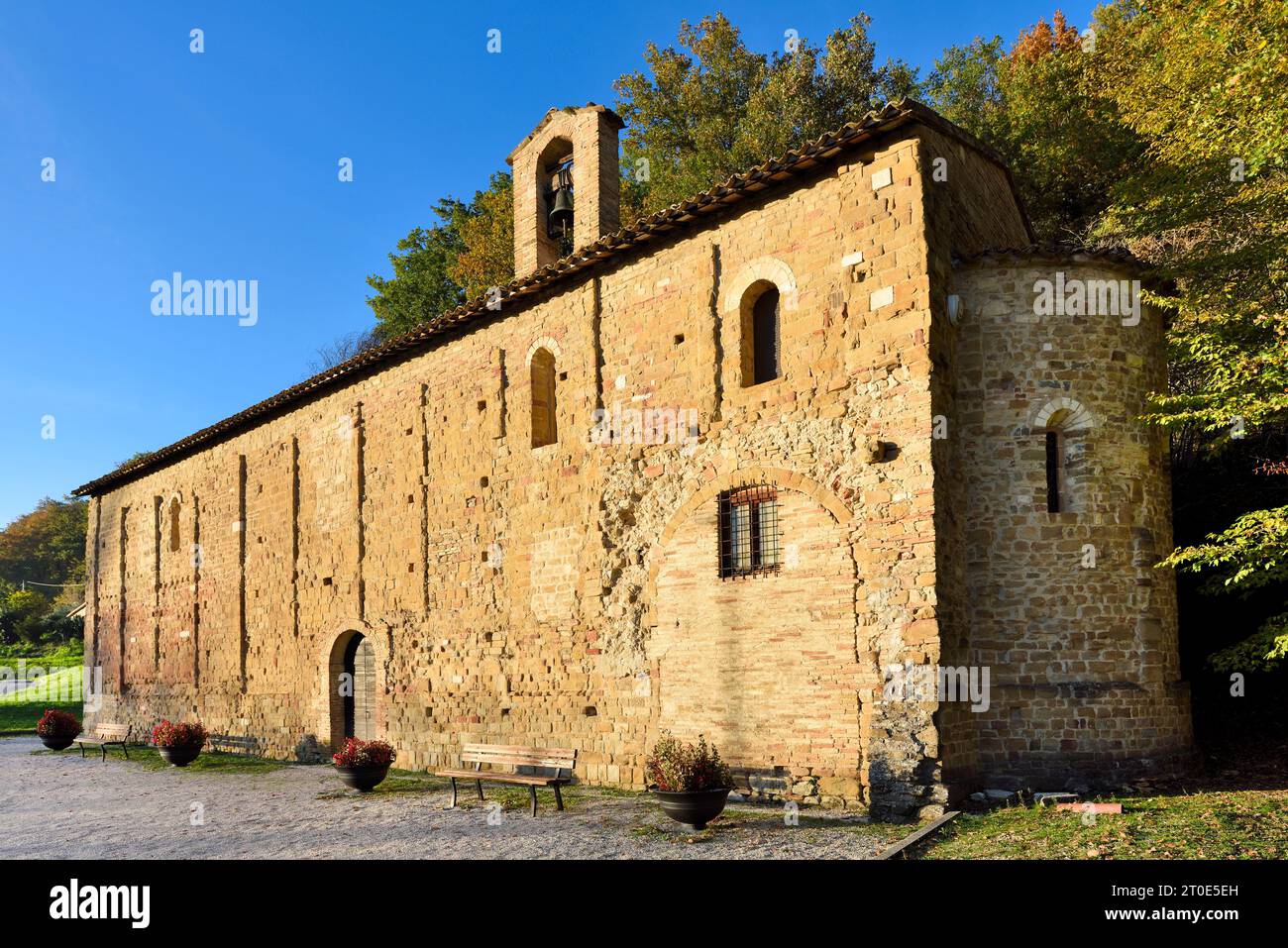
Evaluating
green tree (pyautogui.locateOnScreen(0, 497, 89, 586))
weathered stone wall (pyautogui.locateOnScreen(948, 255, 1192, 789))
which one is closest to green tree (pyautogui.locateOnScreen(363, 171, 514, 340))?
weathered stone wall (pyautogui.locateOnScreen(948, 255, 1192, 789))

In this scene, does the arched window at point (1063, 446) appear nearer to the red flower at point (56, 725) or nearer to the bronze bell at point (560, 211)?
the bronze bell at point (560, 211)

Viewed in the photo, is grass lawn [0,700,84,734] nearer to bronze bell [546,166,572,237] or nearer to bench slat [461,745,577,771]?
bench slat [461,745,577,771]

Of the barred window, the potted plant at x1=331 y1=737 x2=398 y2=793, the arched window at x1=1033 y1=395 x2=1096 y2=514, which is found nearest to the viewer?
the arched window at x1=1033 y1=395 x2=1096 y2=514

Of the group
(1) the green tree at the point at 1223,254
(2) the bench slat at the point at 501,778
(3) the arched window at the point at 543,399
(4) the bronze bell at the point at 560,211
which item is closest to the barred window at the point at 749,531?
(2) the bench slat at the point at 501,778

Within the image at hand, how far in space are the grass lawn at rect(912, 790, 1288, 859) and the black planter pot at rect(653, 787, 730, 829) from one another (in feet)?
6.29

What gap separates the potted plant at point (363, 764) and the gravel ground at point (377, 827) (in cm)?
21

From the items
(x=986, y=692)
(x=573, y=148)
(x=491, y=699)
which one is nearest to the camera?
(x=986, y=692)

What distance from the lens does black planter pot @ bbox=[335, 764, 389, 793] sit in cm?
1203

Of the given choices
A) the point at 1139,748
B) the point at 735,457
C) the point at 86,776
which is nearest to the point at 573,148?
the point at 735,457

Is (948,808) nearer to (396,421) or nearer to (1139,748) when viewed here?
(1139,748)

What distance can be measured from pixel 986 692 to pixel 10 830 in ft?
35.0

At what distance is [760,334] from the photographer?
11.1 metres

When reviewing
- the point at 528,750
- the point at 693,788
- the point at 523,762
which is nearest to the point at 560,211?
the point at 528,750

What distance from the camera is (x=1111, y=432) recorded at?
9859 mm
